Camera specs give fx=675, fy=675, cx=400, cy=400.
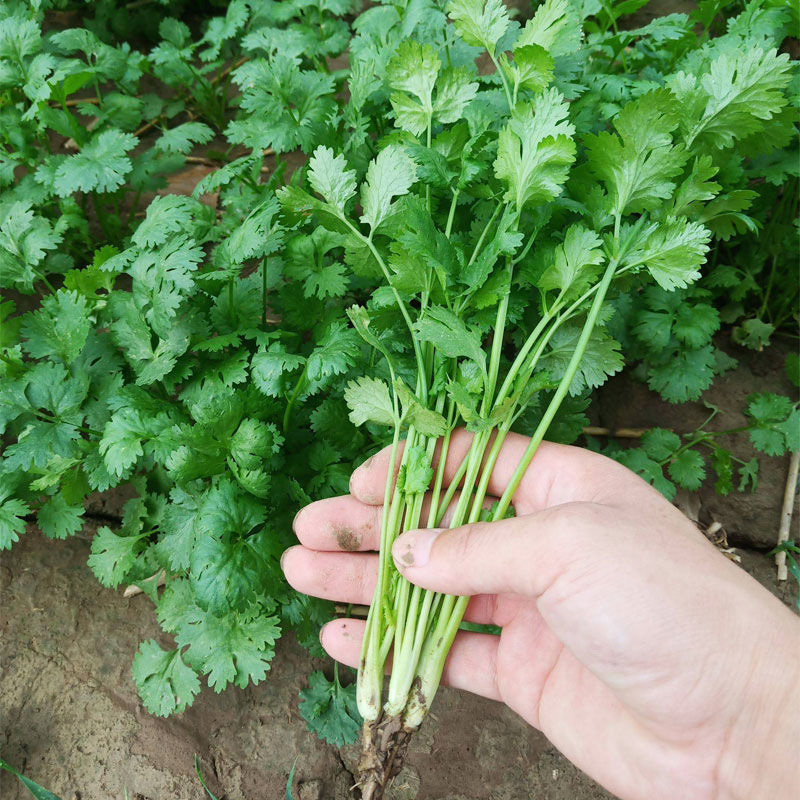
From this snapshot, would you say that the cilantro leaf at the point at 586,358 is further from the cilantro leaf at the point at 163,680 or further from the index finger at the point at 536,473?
the cilantro leaf at the point at 163,680

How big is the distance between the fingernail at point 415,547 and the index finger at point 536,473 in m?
0.20

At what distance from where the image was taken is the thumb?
1.36 meters

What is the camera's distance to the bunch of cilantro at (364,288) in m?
1.61

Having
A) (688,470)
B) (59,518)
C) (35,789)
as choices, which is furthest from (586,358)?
(35,789)

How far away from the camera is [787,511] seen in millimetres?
2424

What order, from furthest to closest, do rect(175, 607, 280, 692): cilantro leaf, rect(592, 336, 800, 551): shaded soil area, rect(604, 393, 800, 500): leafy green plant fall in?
1. rect(592, 336, 800, 551): shaded soil area
2. rect(604, 393, 800, 500): leafy green plant
3. rect(175, 607, 280, 692): cilantro leaf

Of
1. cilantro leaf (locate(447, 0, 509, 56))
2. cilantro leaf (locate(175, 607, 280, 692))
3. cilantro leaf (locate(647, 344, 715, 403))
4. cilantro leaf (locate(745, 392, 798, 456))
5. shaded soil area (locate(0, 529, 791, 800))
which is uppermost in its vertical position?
cilantro leaf (locate(447, 0, 509, 56))

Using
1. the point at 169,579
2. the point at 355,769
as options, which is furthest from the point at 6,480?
the point at 355,769

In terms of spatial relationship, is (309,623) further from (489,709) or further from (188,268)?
(188,268)

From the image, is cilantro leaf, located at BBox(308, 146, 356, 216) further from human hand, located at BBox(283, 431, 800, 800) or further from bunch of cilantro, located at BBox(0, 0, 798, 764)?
human hand, located at BBox(283, 431, 800, 800)

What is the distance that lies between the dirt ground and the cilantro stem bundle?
1.23ft

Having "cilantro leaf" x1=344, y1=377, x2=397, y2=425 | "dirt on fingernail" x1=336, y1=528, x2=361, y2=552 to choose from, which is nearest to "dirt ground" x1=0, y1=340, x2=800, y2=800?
"dirt on fingernail" x1=336, y1=528, x2=361, y2=552

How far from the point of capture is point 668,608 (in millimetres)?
1300

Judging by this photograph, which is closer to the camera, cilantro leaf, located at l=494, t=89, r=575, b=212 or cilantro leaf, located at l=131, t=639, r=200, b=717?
cilantro leaf, located at l=494, t=89, r=575, b=212
